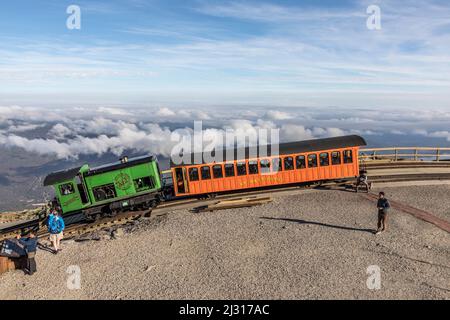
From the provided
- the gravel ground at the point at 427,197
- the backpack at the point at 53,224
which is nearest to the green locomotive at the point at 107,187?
the backpack at the point at 53,224

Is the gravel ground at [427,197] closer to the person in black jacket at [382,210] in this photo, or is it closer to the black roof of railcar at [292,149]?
the black roof of railcar at [292,149]

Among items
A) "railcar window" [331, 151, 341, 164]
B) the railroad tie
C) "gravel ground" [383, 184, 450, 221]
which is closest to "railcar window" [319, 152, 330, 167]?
"railcar window" [331, 151, 341, 164]

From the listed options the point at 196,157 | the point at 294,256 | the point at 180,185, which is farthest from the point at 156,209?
the point at 294,256

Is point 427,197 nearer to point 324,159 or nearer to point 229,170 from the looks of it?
point 324,159
